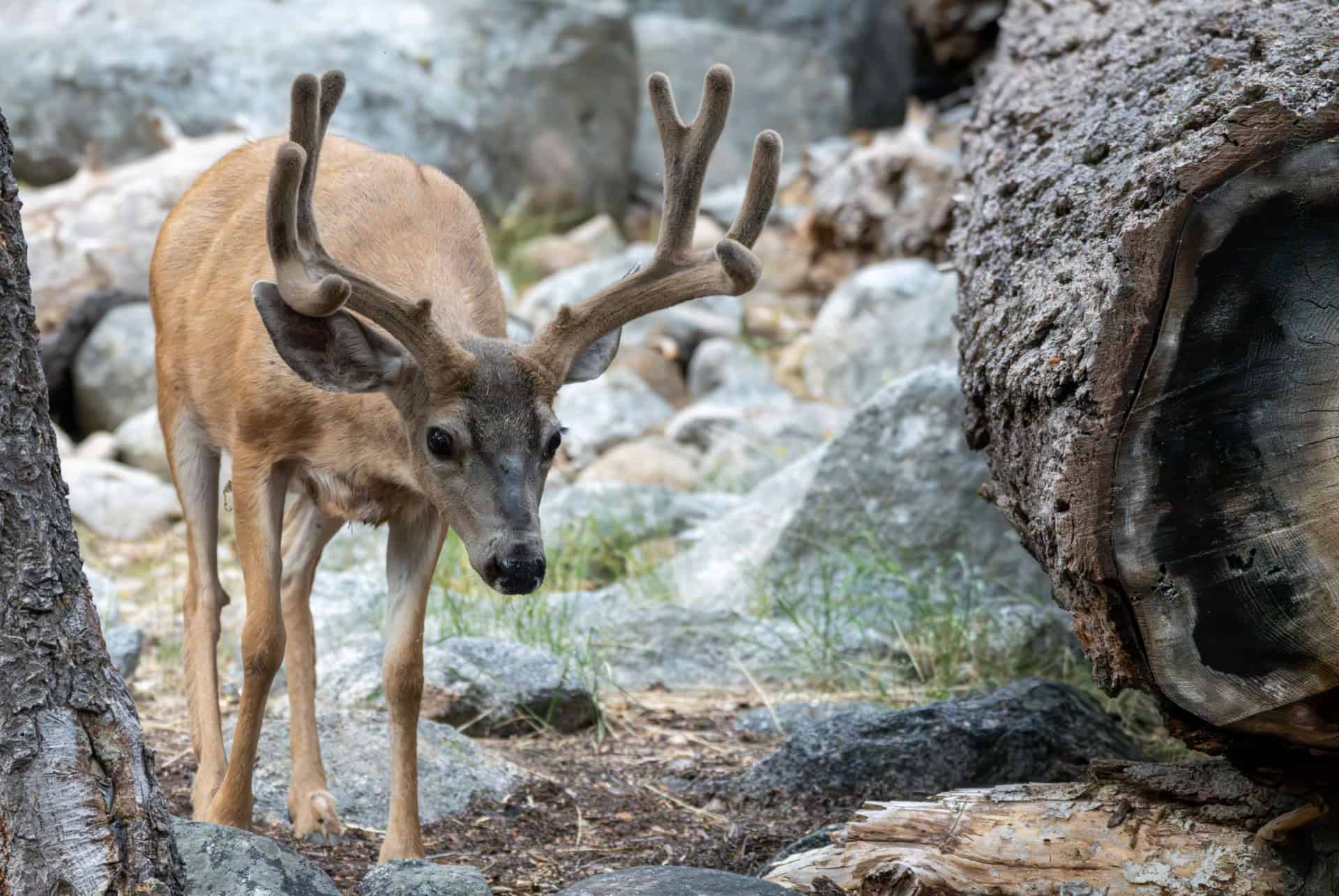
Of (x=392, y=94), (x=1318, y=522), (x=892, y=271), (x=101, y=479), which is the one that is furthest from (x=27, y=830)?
(x=392, y=94)

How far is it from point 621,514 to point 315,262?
423 centimetres

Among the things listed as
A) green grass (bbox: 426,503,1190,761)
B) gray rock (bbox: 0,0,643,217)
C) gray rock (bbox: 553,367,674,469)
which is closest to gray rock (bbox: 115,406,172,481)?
gray rock (bbox: 553,367,674,469)

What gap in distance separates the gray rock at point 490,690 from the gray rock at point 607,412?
3962 mm

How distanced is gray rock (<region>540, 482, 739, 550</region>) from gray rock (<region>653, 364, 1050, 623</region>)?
2.14 ft

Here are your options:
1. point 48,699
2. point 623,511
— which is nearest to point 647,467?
point 623,511

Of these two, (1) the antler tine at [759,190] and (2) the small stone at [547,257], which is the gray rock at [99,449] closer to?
(2) the small stone at [547,257]

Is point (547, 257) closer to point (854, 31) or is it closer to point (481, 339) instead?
point (854, 31)

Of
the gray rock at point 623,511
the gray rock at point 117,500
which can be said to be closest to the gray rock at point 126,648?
the gray rock at point 623,511

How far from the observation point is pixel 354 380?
4188 mm

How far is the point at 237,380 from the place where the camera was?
464 cm

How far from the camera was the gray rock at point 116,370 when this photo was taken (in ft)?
32.3

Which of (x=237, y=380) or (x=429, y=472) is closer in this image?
(x=429, y=472)

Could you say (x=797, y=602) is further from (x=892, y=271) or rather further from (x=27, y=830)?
(x=892, y=271)

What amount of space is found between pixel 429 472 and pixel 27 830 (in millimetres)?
1789
